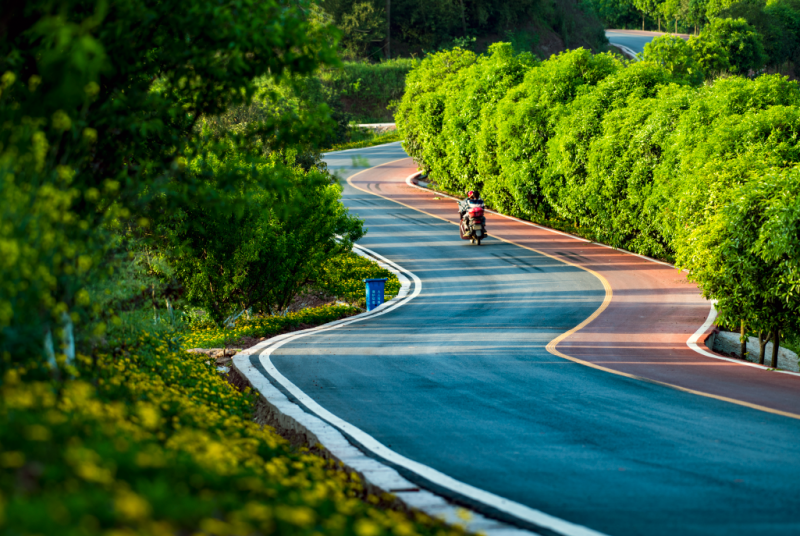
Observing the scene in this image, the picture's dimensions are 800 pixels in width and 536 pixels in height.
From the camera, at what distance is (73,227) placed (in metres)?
6.08

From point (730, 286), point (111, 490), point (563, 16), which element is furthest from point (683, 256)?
point (563, 16)

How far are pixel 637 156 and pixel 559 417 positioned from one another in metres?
18.1

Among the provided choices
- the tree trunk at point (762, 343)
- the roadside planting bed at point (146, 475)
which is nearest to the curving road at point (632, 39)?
the tree trunk at point (762, 343)

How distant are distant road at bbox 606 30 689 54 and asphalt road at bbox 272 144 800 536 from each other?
8532 centimetres

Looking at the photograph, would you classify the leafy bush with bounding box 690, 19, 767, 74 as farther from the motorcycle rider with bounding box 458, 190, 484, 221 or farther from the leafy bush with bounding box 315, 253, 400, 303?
the leafy bush with bounding box 315, 253, 400, 303

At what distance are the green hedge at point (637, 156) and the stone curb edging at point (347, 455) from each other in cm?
900

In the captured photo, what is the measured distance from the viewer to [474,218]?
1170 inches

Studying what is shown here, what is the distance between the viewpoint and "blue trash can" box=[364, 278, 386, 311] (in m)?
20.8

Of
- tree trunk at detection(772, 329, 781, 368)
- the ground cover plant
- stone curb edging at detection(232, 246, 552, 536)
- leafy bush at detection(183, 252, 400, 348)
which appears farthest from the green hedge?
the ground cover plant

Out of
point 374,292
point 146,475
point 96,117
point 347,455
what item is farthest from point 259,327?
point 146,475

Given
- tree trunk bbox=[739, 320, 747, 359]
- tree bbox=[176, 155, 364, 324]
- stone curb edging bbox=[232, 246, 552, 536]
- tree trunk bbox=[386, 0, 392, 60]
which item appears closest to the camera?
stone curb edging bbox=[232, 246, 552, 536]

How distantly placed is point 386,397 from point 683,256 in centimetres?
882

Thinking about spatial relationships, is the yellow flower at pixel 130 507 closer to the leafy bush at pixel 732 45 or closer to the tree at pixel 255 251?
the tree at pixel 255 251

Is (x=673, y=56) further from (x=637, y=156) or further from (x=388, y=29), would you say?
(x=388, y=29)
